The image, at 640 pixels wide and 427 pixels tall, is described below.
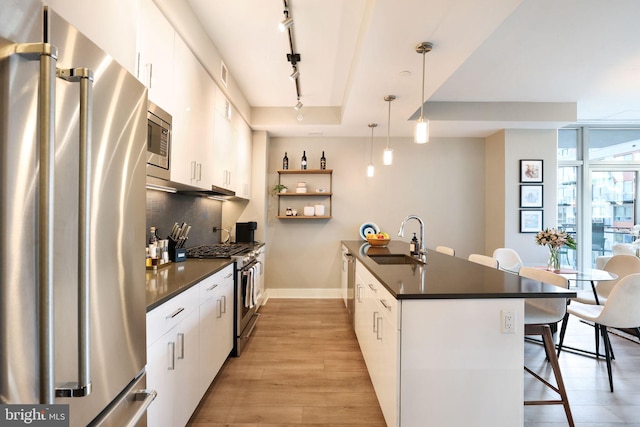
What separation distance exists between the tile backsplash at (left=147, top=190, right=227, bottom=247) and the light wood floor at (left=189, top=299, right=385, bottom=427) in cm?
130

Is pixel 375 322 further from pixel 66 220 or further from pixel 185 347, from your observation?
pixel 66 220

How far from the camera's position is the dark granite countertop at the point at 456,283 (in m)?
1.48

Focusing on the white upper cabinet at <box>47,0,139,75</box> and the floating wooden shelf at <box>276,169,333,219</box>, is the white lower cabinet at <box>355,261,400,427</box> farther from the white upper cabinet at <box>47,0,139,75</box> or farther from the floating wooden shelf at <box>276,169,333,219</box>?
the floating wooden shelf at <box>276,169,333,219</box>

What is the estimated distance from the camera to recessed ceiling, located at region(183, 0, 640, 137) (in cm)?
206

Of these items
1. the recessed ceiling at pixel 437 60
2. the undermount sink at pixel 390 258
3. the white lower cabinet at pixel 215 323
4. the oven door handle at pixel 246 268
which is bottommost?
the white lower cabinet at pixel 215 323

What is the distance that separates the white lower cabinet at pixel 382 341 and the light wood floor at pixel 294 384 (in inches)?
9.1

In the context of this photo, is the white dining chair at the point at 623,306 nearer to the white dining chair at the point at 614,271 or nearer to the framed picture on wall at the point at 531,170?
the white dining chair at the point at 614,271

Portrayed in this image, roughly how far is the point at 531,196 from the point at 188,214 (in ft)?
15.6

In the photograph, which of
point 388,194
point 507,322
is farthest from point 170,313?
point 388,194

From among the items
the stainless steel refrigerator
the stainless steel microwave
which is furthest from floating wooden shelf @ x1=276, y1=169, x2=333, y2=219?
the stainless steel refrigerator

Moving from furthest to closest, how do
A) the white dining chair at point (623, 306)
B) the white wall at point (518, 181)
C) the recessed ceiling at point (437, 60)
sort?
1. the white wall at point (518, 181)
2. the white dining chair at point (623, 306)
3. the recessed ceiling at point (437, 60)

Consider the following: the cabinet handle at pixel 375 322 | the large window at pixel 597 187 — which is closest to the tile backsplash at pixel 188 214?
the cabinet handle at pixel 375 322

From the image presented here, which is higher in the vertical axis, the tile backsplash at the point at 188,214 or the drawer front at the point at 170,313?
the tile backsplash at the point at 188,214

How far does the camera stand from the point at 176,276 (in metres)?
1.87
